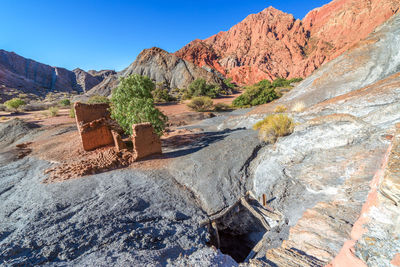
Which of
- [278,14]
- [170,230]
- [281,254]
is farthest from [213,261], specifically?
[278,14]

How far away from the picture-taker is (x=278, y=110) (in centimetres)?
962

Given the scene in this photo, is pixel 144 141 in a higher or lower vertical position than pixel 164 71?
lower

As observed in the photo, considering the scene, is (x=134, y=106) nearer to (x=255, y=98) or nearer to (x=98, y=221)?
(x=98, y=221)

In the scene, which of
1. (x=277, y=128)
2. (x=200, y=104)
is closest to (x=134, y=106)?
(x=277, y=128)

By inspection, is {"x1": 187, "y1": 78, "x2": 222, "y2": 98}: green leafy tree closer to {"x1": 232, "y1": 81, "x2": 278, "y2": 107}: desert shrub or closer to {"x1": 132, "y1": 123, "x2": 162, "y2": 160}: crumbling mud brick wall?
{"x1": 232, "y1": 81, "x2": 278, "y2": 107}: desert shrub

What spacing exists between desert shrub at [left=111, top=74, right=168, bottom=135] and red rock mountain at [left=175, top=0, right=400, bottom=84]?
6328 cm

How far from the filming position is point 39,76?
68.8 meters

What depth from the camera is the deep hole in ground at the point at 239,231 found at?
501 centimetres

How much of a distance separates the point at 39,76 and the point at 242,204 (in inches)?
3794

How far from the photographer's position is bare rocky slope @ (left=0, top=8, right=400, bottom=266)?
2.71 m

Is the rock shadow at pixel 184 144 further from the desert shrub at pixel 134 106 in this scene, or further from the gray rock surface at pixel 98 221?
the gray rock surface at pixel 98 221

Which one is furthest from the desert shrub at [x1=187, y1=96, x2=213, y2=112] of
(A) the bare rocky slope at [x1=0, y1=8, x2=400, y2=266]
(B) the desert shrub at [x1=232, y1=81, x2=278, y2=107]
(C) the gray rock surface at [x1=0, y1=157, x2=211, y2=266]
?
(C) the gray rock surface at [x1=0, y1=157, x2=211, y2=266]

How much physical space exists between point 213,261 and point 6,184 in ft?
26.7

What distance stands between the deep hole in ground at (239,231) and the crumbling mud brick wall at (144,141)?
4484 mm
